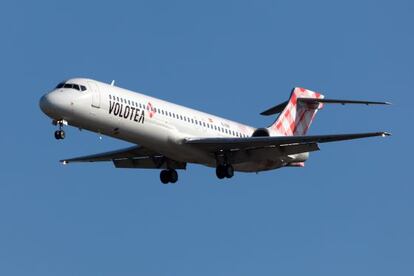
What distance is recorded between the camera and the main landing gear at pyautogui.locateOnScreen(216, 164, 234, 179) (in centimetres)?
4022

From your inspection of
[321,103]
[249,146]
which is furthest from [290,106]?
[249,146]

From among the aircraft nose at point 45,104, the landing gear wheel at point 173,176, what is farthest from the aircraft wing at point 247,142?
the aircraft nose at point 45,104

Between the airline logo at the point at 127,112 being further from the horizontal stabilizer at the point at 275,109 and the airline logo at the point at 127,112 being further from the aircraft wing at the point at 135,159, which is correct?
the horizontal stabilizer at the point at 275,109

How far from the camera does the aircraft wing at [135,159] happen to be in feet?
137

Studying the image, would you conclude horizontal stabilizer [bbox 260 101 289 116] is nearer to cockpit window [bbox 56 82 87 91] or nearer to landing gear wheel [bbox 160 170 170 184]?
landing gear wheel [bbox 160 170 170 184]

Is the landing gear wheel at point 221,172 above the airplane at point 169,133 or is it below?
below

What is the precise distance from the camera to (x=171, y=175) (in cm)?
4234

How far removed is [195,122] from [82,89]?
15.7 ft

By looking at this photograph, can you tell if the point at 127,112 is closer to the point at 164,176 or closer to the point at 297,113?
the point at 164,176

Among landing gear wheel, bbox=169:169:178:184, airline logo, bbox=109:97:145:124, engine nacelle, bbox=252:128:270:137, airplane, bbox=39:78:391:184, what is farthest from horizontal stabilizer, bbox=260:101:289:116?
airline logo, bbox=109:97:145:124

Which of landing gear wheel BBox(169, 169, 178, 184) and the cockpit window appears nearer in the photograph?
the cockpit window

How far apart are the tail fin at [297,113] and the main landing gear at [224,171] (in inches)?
179

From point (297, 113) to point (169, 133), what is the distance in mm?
8421

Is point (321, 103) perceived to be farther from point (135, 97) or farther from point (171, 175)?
point (135, 97)
